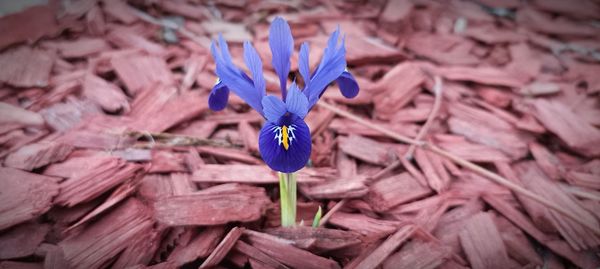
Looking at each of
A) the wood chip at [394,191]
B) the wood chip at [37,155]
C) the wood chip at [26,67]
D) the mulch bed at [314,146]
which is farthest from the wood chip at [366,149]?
the wood chip at [26,67]

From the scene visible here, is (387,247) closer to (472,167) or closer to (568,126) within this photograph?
(472,167)

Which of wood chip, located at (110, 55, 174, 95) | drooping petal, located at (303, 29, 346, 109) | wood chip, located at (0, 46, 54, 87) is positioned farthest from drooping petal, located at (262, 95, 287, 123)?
wood chip, located at (0, 46, 54, 87)

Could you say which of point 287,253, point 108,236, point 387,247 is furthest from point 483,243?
point 108,236

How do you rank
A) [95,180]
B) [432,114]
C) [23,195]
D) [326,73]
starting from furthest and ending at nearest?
[432,114]
[95,180]
[23,195]
[326,73]

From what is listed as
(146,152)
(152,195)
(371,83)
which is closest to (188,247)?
(152,195)

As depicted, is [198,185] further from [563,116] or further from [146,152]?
[563,116]

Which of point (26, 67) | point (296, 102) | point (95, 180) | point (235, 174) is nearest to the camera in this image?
point (296, 102)
